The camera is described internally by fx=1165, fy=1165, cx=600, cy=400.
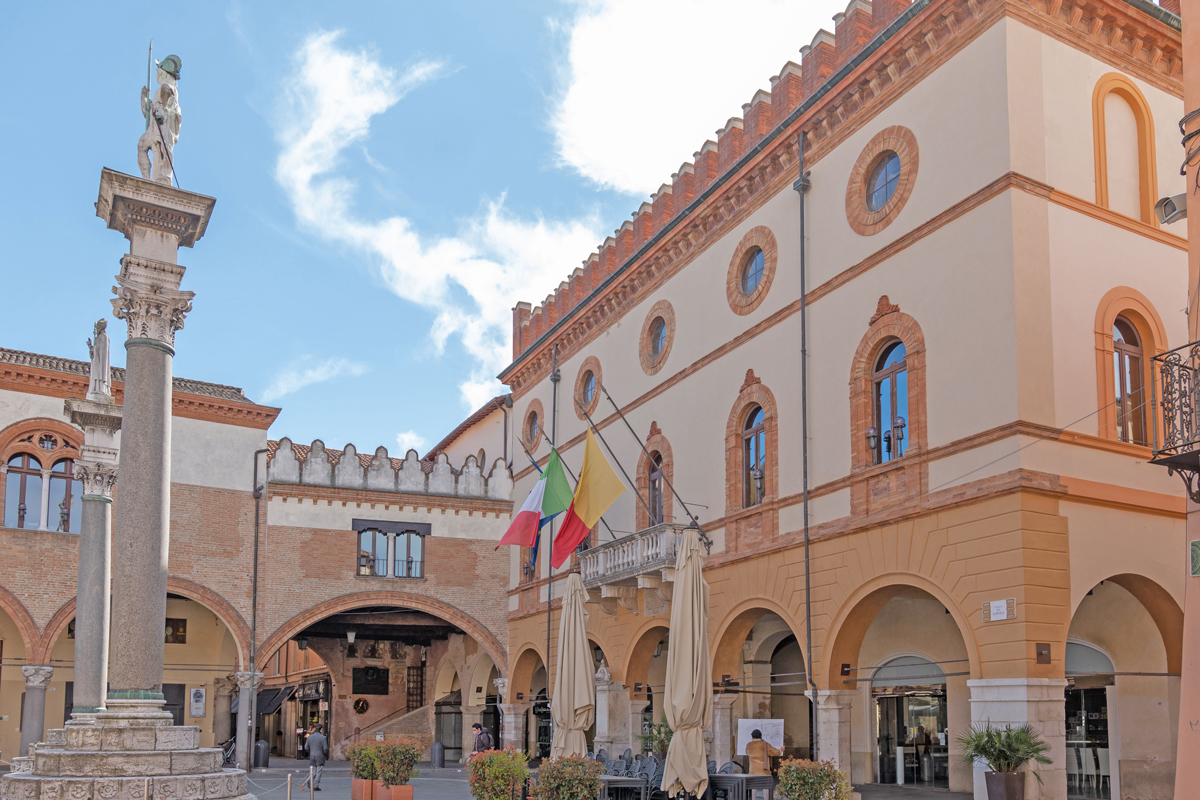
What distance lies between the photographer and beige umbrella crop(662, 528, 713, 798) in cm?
1327

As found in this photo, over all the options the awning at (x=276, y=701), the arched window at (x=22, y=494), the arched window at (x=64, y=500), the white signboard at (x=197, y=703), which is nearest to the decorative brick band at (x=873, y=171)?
the arched window at (x=64, y=500)

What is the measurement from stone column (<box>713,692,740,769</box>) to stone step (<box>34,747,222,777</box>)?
33.5ft

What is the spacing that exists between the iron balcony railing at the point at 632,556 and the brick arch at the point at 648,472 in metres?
0.79

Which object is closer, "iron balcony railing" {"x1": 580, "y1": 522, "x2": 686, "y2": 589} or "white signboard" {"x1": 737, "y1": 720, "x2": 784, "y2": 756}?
"white signboard" {"x1": 737, "y1": 720, "x2": 784, "y2": 756}

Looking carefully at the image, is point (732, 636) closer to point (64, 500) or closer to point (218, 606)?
point (218, 606)

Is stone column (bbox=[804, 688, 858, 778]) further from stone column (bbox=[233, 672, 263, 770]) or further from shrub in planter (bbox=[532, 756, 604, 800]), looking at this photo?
stone column (bbox=[233, 672, 263, 770])

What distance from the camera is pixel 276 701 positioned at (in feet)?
121

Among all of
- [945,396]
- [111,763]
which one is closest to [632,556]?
[945,396]

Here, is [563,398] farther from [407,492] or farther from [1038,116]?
[1038,116]

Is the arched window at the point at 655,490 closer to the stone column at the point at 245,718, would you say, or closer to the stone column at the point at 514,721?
the stone column at the point at 514,721

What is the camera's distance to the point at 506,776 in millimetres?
13477

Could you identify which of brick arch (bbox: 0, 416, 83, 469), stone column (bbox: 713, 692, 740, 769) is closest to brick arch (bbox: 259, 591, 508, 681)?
brick arch (bbox: 0, 416, 83, 469)

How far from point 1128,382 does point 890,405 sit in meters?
2.93

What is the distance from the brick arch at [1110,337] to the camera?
→ 1402 cm
